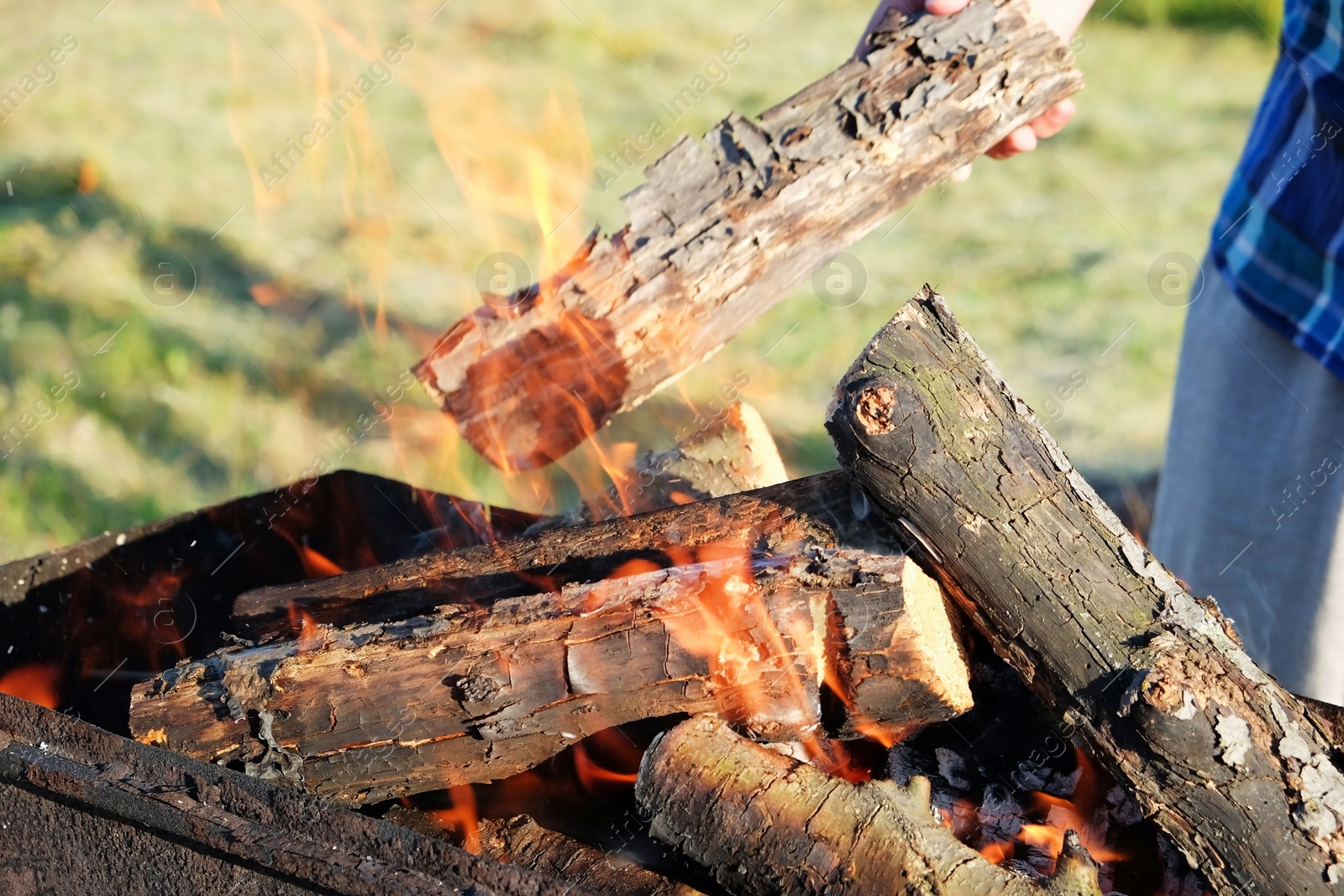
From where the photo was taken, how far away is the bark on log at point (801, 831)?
1.52m

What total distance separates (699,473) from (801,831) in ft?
3.56

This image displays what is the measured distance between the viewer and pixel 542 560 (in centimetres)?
204

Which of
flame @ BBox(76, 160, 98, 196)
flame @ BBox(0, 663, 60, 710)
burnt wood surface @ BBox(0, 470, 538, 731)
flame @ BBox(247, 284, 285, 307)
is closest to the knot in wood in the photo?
burnt wood surface @ BBox(0, 470, 538, 731)

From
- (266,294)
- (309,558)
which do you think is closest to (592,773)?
(309,558)

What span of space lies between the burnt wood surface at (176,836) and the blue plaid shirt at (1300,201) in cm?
217

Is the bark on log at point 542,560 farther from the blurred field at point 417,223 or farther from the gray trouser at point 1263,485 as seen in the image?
the gray trouser at point 1263,485

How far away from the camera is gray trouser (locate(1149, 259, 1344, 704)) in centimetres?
254

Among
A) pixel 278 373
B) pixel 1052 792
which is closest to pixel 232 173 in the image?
pixel 278 373

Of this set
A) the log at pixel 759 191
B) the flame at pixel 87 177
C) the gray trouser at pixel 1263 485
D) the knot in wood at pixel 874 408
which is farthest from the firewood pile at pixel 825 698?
the flame at pixel 87 177

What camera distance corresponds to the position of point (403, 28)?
328 inches

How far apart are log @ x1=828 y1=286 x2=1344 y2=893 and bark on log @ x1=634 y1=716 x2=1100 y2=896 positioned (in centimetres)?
22

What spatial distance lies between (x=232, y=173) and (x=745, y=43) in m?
4.17

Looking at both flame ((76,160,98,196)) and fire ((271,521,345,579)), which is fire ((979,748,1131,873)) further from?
flame ((76,160,98,196))

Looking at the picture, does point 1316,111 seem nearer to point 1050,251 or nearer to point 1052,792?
point 1052,792
